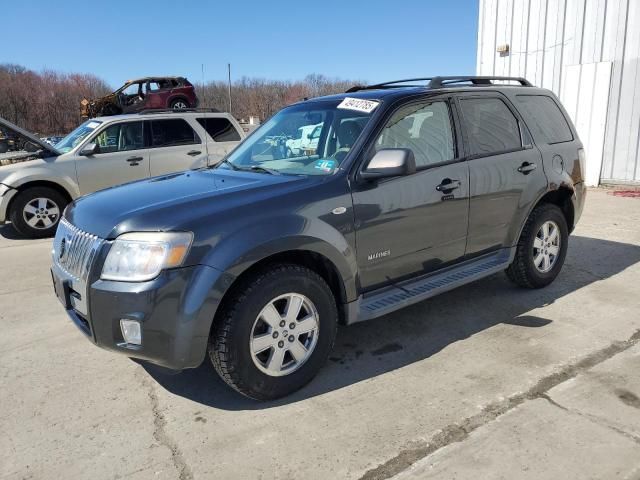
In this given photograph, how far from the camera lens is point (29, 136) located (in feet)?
25.4

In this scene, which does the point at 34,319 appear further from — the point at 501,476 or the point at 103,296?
the point at 501,476

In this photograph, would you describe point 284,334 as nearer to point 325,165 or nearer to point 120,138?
point 325,165

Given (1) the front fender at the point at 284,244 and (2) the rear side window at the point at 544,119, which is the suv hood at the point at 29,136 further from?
(2) the rear side window at the point at 544,119

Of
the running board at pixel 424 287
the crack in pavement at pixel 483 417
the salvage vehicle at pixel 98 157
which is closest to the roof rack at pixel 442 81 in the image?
the running board at pixel 424 287

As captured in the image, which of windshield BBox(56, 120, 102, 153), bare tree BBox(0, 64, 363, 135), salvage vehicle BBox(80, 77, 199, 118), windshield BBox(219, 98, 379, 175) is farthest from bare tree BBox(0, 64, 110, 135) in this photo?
windshield BBox(219, 98, 379, 175)

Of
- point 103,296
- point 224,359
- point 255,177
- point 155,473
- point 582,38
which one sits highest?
point 582,38

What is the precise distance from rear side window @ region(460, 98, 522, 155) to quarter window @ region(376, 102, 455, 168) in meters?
0.23

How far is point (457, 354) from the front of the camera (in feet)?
11.9

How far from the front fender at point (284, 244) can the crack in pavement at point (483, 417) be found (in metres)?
1.00

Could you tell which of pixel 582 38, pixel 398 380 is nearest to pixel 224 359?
pixel 398 380

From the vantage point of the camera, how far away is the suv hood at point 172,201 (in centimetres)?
275

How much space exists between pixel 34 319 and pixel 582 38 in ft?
36.2

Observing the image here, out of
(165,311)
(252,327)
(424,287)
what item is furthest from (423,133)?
(165,311)

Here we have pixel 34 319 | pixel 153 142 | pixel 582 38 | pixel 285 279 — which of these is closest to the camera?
pixel 285 279
